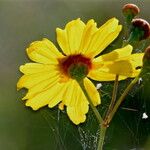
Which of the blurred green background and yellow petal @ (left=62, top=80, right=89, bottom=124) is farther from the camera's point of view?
the blurred green background

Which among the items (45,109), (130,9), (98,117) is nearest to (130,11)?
(130,9)

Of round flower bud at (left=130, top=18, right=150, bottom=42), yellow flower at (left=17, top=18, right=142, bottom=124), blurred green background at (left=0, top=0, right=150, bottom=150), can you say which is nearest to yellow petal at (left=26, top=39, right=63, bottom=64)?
yellow flower at (left=17, top=18, right=142, bottom=124)

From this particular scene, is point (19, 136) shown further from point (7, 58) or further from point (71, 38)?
point (71, 38)

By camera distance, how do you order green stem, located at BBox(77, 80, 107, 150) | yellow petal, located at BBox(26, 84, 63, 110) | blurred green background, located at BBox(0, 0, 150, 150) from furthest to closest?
blurred green background, located at BBox(0, 0, 150, 150) → yellow petal, located at BBox(26, 84, 63, 110) → green stem, located at BBox(77, 80, 107, 150)

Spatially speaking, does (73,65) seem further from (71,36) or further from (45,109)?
(45,109)

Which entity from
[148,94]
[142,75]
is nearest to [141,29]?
[142,75]

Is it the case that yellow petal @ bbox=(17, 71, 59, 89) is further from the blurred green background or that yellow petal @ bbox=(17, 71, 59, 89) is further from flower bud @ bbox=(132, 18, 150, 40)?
the blurred green background
